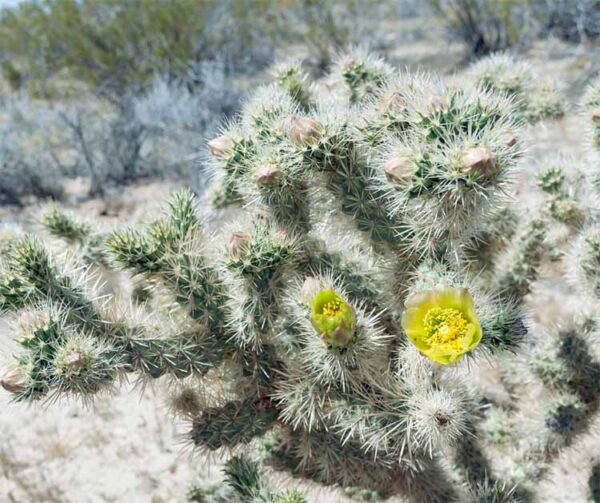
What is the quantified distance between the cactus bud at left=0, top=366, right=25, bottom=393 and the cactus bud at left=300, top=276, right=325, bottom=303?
94 centimetres

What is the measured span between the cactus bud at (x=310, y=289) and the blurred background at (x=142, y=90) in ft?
5.62

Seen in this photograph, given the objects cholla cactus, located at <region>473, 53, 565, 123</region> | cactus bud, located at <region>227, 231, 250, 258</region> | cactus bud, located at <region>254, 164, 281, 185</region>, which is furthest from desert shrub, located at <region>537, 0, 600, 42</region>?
cactus bud, located at <region>227, 231, 250, 258</region>

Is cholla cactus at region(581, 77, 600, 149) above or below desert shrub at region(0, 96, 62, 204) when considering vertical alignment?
above

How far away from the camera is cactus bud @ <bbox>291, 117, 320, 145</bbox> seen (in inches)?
83.0

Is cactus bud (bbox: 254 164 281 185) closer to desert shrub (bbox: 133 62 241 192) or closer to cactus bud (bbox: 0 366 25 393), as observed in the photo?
cactus bud (bbox: 0 366 25 393)

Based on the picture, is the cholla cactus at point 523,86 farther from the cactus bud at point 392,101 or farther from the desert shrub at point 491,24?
the desert shrub at point 491,24

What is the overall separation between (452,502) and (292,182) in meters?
1.56

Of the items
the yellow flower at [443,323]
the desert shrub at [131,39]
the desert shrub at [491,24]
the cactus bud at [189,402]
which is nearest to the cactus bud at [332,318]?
the yellow flower at [443,323]

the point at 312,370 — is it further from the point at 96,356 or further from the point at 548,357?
the point at 548,357

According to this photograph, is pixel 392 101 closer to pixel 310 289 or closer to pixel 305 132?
pixel 305 132

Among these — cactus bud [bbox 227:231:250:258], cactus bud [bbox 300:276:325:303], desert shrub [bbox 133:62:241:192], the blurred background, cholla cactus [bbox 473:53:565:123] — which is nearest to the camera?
cactus bud [bbox 300:276:325:303]

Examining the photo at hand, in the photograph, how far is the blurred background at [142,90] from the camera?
3.68m

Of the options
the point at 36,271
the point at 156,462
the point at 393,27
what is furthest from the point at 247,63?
the point at 36,271

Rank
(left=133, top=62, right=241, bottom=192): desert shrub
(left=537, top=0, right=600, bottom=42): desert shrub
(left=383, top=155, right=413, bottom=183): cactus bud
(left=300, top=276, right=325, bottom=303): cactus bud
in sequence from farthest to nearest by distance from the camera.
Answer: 1. (left=537, top=0, right=600, bottom=42): desert shrub
2. (left=133, top=62, right=241, bottom=192): desert shrub
3. (left=300, top=276, right=325, bottom=303): cactus bud
4. (left=383, top=155, right=413, bottom=183): cactus bud
